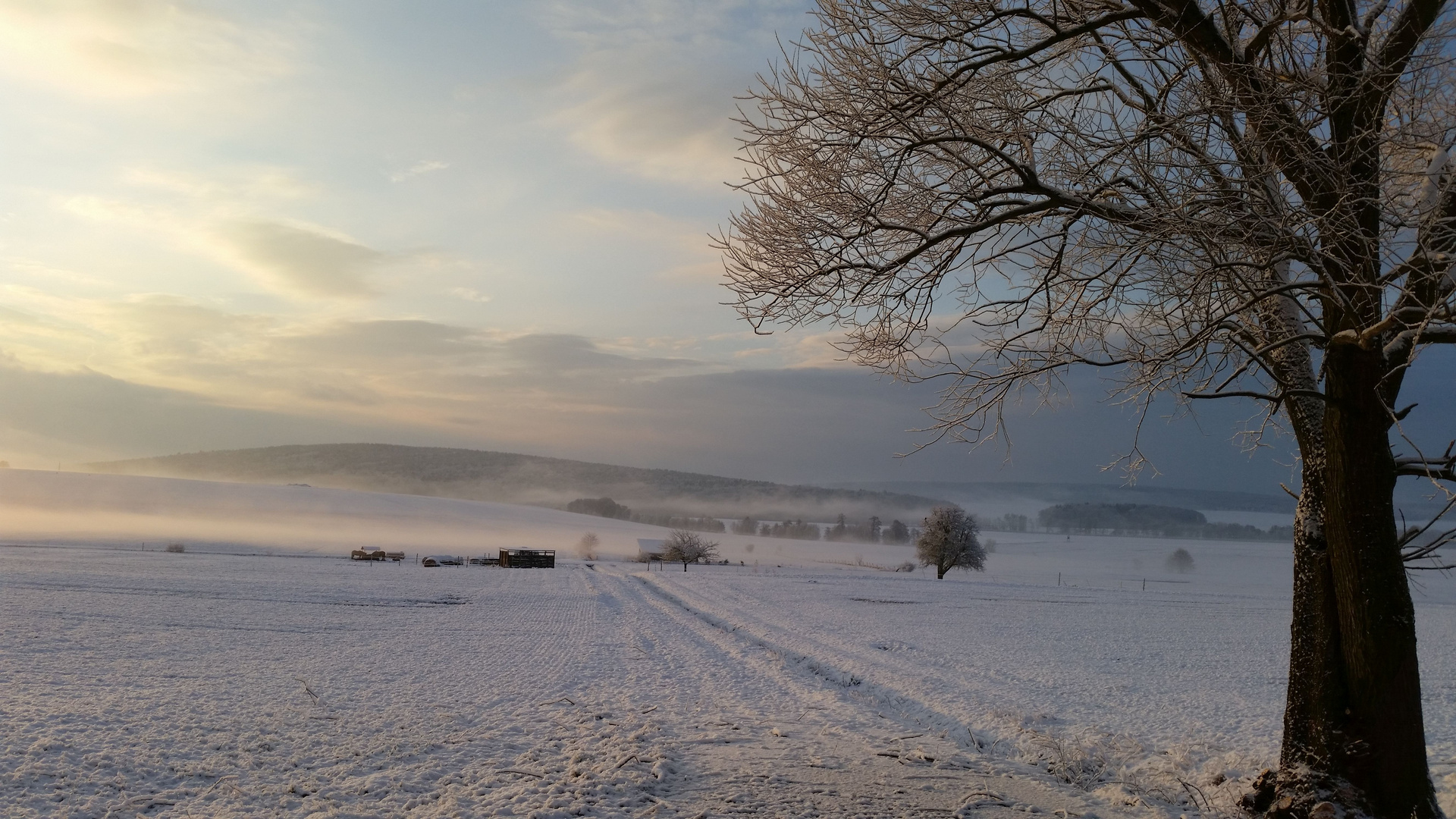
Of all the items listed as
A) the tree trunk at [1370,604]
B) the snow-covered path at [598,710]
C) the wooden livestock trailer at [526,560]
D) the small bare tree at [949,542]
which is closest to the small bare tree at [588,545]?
the wooden livestock trailer at [526,560]

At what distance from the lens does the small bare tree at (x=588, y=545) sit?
86.9 meters

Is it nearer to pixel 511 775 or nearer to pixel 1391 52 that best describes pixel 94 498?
pixel 511 775

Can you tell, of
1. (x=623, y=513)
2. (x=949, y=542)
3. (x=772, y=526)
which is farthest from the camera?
(x=623, y=513)

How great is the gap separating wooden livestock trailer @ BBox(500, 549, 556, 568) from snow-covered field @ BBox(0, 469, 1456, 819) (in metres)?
28.1

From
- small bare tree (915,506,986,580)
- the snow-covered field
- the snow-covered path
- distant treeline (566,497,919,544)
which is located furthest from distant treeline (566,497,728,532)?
the snow-covered path

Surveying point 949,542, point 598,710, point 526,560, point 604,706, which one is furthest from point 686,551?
point 598,710

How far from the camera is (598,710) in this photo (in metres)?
11.4

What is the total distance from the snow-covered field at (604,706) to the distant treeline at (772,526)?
11408cm

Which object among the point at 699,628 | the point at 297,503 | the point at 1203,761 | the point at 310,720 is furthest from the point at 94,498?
the point at 1203,761

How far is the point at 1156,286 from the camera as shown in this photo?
229 inches

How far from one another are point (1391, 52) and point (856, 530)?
15361 centimetres

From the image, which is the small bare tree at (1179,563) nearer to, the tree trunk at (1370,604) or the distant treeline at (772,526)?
the distant treeline at (772,526)

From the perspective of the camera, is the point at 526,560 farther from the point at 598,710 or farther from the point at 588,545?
the point at 598,710

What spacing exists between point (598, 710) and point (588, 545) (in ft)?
272
